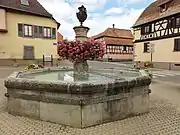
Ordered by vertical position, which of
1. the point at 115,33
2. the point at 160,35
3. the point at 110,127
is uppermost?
the point at 115,33

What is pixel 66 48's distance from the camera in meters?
5.33

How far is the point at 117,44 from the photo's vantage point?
36.7 metres

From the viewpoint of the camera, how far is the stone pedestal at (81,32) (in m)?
5.86

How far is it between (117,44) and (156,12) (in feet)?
53.4

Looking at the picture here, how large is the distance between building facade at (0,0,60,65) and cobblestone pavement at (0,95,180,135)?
17698 mm

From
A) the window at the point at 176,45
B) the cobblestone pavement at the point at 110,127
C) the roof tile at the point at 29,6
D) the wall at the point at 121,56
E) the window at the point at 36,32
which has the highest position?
the roof tile at the point at 29,6

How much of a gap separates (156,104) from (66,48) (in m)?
3.30

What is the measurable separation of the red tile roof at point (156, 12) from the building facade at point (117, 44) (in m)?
13.1

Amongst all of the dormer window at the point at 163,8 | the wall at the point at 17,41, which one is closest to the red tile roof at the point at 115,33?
the wall at the point at 17,41

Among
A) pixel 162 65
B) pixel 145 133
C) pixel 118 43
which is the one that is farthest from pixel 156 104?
pixel 118 43

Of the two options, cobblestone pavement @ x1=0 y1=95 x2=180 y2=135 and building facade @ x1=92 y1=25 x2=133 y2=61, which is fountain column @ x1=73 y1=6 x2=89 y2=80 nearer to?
cobblestone pavement @ x1=0 y1=95 x2=180 y2=135

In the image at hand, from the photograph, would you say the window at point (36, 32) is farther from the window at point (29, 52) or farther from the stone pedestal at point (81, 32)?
the stone pedestal at point (81, 32)

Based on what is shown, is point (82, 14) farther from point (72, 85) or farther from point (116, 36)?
point (116, 36)

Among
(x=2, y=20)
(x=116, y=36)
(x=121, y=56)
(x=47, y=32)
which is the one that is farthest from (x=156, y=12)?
(x=116, y=36)
